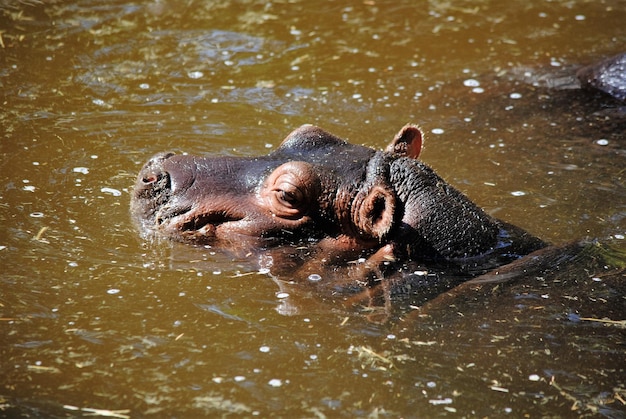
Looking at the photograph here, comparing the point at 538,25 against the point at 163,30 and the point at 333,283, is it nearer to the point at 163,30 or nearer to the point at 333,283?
the point at 163,30

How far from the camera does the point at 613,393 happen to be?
517 cm

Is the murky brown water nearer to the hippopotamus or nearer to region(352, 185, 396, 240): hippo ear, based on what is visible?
the hippopotamus

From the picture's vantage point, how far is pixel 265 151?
850 cm

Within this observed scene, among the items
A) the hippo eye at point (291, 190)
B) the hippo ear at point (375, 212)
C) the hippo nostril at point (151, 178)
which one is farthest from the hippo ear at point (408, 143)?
the hippo nostril at point (151, 178)

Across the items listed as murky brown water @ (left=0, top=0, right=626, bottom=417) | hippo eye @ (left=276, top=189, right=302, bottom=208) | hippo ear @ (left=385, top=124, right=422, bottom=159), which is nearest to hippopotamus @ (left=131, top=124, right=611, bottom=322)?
hippo eye @ (left=276, top=189, right=302, bottom=208)

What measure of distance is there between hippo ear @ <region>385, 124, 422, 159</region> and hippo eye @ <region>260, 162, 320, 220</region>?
0.96 meters

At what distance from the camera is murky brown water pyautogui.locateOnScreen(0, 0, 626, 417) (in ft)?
16.9

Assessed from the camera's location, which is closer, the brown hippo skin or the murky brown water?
the murky brown water

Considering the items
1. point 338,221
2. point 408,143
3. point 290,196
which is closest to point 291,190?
point 290,196

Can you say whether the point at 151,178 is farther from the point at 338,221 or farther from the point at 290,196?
the point at 338,221

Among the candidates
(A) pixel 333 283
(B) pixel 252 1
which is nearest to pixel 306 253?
(A) pixel 333 283

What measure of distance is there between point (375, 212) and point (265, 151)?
2.44 metres

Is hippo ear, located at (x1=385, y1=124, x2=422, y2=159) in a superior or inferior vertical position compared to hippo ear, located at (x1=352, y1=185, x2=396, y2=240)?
superior

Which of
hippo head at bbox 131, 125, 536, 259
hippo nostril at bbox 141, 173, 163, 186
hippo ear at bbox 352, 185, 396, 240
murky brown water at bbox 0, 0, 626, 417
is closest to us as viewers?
murky brown water at bbox 0, 0, 626, 417
